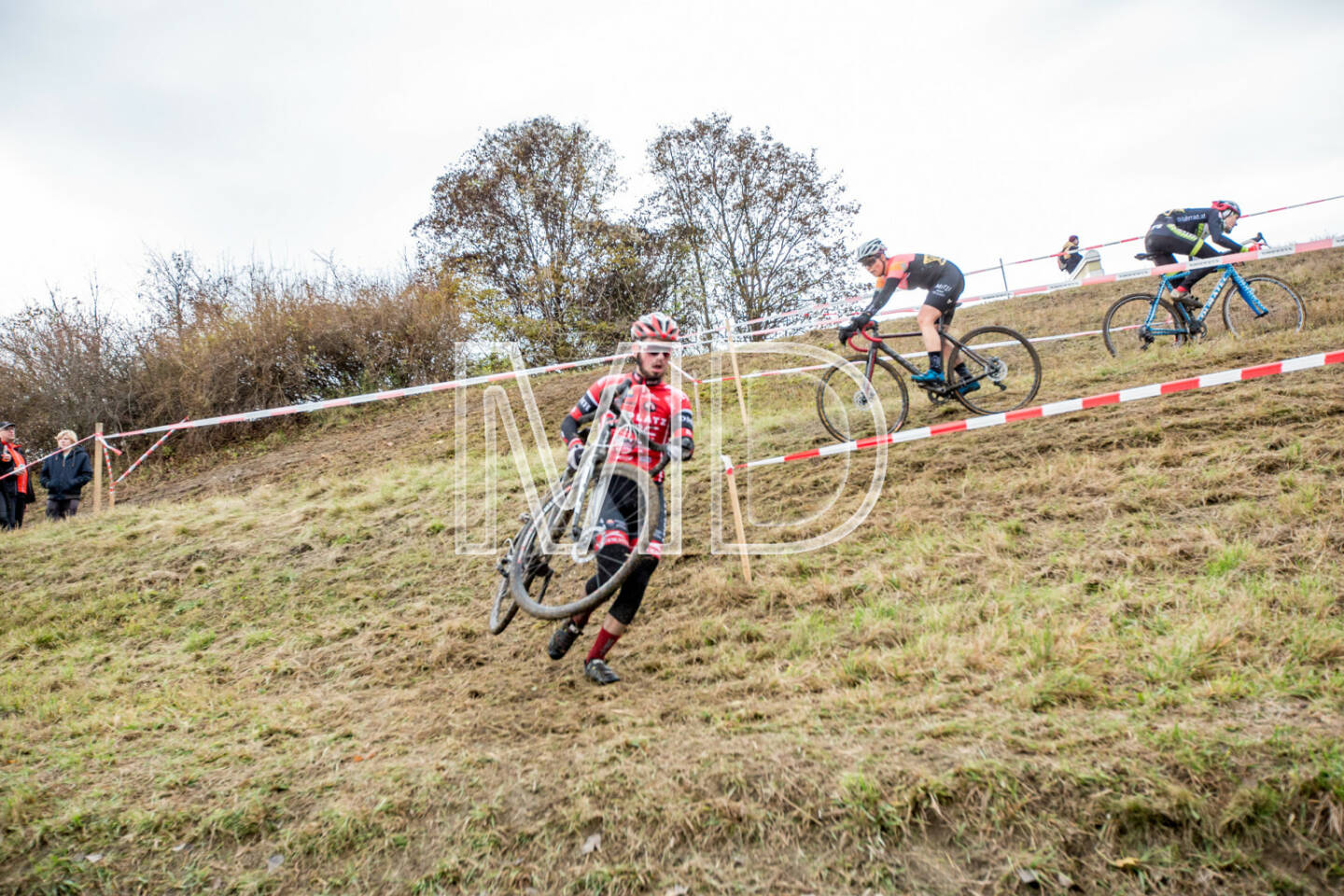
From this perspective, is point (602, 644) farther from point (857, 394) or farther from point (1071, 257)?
point (1071, 257)

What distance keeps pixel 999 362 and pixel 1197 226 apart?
12.1 feet

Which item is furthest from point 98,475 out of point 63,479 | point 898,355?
point 898,355

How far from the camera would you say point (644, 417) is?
508cm

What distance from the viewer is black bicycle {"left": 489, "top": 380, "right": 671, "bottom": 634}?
4.86 metres

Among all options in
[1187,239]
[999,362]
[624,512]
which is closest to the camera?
[624,512]

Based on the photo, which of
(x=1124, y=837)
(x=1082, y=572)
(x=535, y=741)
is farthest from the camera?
(x=1082, y=572)

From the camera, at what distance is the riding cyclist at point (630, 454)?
4.77 meters

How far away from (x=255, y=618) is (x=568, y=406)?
830cm

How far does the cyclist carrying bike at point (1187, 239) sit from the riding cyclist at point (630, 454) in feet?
24.9

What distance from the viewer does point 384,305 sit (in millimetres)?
19047

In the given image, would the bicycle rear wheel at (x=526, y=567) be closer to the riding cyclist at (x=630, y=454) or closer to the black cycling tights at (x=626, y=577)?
the riding cyclist at (x=630, y=454)

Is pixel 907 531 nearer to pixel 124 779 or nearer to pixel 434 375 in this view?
pixel 124 779

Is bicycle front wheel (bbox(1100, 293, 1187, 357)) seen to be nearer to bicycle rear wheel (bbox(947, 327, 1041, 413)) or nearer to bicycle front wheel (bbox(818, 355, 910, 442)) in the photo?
bicycle rear wheel (bbox(947, 327, 1041, 413))

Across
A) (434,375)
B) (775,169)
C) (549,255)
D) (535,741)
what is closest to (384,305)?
(434,375)
